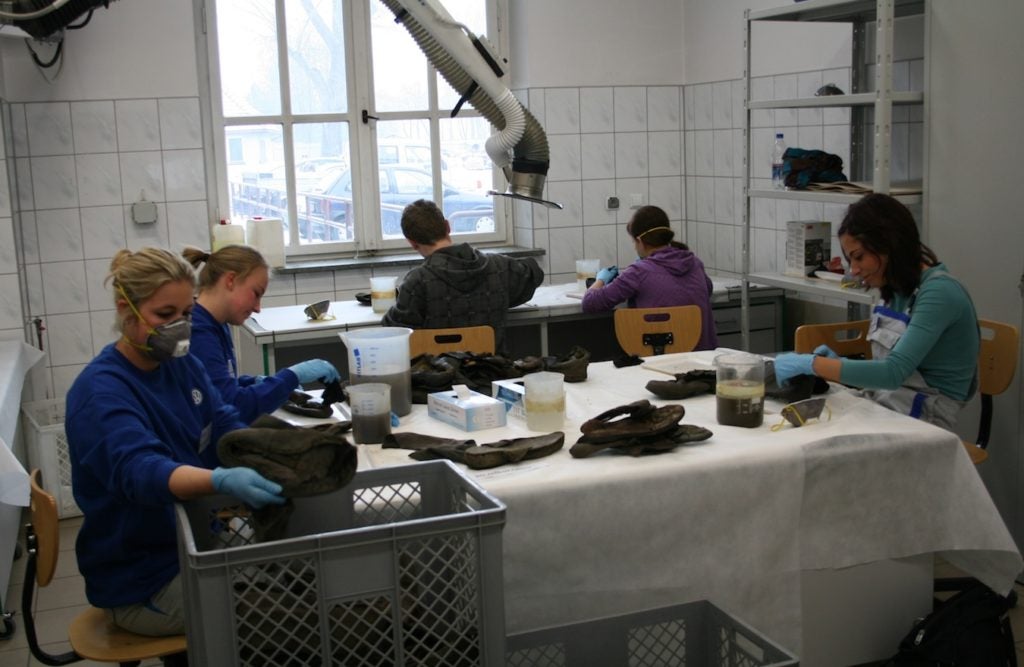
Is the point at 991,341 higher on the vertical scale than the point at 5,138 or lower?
lower

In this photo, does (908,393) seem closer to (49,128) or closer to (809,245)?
(809,245)

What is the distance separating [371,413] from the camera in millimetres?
2518

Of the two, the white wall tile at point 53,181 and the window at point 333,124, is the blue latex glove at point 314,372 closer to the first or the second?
the white wall tile at point 53,181

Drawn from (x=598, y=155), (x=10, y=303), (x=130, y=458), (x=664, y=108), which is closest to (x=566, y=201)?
(x=598, y=155)

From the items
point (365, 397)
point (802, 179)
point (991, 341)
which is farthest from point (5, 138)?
point (991, 341)

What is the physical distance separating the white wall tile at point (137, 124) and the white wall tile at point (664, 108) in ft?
8.60

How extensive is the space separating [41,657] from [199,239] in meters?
3.30

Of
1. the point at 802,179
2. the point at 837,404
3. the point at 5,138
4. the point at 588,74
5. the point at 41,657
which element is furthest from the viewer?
the point at 588,74

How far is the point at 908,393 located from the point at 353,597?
1.94m

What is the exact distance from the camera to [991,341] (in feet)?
10.5

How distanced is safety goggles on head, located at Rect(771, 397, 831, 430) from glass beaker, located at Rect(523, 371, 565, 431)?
0.52 metres

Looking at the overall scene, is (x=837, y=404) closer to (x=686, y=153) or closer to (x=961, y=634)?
(x=961, y=634)

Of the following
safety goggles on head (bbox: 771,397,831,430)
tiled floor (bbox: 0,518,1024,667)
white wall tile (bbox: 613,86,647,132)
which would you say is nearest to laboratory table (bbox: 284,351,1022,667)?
safety goggles on head (bbox: 771,397,831,430)

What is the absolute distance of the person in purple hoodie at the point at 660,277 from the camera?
13.9 ft
